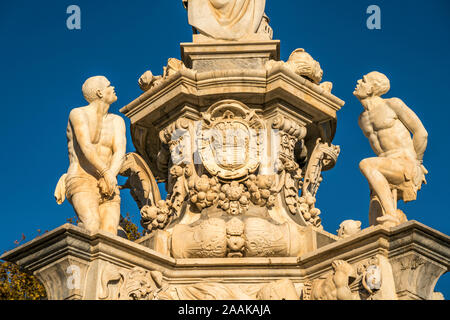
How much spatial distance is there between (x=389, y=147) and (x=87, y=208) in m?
4.48

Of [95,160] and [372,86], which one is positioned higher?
[372,86]

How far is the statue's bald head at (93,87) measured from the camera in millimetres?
16391

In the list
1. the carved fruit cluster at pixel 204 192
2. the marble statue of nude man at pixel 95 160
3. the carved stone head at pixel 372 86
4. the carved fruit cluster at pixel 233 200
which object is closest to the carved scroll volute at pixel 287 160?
the carved fruit cluster at pixel 233 200

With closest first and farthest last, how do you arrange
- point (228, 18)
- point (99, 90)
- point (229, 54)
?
point (99, 90) → point (229, 54) → point (228, 18)

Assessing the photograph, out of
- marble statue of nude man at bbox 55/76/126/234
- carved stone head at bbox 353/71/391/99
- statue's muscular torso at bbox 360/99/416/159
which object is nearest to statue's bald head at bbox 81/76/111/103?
marble statue of nude man at bbox 55/76/126/234

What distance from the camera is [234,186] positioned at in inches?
642

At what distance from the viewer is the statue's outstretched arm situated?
16188 millimetres

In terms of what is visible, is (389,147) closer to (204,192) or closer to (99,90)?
(204,192)

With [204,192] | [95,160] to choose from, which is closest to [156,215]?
[204,192]

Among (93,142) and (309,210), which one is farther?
(309,210)

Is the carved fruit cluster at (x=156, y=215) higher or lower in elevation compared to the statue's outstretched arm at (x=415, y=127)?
lower

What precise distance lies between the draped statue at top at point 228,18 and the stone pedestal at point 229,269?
4.25 meters

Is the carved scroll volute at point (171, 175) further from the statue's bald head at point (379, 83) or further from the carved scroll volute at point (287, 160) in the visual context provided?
the statue's bald head at point (379, 83)
